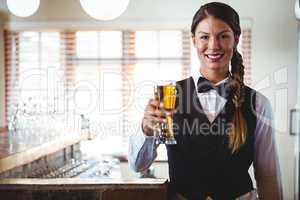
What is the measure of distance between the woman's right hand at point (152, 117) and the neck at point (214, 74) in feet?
0.82

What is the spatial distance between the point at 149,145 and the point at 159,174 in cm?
21

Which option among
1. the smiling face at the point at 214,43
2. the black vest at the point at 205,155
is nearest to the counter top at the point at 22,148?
the black vest at the point at 205,155

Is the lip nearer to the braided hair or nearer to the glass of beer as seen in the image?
the braided hair

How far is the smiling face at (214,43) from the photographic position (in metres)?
1.58

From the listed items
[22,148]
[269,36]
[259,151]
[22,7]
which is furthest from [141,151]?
[22,7]

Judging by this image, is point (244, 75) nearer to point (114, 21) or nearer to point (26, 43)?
point (114, 21)

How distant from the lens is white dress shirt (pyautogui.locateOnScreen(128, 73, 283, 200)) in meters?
1.59

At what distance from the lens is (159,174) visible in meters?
1.72

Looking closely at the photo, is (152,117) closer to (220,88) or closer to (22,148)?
(220,88)

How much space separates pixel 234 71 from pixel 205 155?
0.31 m

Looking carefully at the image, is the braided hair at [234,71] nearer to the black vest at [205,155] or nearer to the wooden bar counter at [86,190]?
the black vest at [205,155]

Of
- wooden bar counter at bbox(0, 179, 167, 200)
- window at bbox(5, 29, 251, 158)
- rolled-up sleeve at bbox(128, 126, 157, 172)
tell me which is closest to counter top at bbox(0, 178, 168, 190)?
wooden bar counter at bbox(0, 179, 167, 200)

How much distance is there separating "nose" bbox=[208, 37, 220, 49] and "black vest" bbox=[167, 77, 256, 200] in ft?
0.53

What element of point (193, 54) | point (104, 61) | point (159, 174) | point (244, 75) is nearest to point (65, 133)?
point (104, 61)
